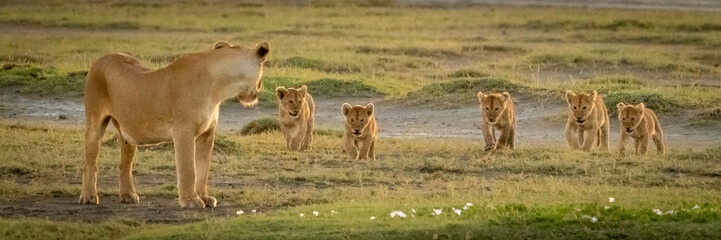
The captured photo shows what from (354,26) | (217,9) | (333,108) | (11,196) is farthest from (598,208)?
(217,9)

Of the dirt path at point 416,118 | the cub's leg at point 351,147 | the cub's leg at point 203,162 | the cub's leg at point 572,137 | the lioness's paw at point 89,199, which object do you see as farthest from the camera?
the dirt path at point 416,118

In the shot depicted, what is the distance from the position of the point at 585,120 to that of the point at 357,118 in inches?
91.4

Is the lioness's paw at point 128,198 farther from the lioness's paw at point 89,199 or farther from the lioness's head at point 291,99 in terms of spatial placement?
the lioness's head at point 291,99

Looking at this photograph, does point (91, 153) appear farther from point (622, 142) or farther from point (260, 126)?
point (622, 142)

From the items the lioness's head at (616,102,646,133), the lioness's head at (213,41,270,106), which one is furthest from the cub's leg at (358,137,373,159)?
the lioness's head at (213,41,270,106)

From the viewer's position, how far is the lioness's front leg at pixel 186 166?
7.94m

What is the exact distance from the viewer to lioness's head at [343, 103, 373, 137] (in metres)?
11.7

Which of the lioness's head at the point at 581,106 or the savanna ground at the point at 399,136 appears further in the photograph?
the lioness's head at the point at 581,106

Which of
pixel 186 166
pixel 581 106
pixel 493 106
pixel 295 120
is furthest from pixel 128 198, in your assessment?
pixel 581 106

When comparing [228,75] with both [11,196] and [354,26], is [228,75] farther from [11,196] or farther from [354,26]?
[354,26]

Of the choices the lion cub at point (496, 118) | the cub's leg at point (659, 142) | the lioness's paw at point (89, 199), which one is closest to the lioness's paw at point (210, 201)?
the lioness's paw at point (89, 199)

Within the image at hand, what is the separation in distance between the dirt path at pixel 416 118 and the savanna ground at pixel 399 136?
0.04 meters

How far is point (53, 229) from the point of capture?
7422 mm

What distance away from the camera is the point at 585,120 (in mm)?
12492
